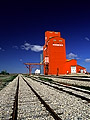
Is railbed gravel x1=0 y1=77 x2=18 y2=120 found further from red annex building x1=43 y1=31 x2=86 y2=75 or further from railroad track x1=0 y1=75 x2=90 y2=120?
red annex building x1=43 y1=31 x2=86 y2=75

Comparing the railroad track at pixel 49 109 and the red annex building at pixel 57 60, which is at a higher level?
the red annex building at pixel 57 60

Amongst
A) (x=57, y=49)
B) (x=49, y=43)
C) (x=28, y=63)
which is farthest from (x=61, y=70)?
(x=28, y=63)

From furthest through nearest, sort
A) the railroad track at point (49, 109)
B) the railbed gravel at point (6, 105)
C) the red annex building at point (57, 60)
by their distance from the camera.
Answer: the red annex building at point (57, 60) → the railbed gravel at point (6, 105) → the railroad track at point (49, 109)

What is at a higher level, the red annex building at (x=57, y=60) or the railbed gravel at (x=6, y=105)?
the red annex building at (x=57, y=60)

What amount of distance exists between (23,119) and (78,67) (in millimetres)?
52391

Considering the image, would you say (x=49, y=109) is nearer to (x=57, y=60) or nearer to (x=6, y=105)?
(x=6, y=105)

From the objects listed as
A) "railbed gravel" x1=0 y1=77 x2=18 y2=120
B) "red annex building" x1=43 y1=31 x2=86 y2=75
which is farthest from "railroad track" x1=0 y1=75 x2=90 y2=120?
"red annex building" x1=43 y1=31 x2=86 y2=75

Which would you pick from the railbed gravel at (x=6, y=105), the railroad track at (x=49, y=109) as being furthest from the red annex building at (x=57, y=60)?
the railroad track at (x=49, y=109)

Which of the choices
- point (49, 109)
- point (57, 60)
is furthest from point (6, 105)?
point (57, 60)

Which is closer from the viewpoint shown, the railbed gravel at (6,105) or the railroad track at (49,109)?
the railroad track at (49,109)

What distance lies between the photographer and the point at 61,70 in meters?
46.2

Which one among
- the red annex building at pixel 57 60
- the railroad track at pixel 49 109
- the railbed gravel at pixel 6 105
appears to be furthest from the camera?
the red annex building at pixel 57 60

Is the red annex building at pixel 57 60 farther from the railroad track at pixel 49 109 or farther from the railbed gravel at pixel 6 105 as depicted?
the railroad track at pixel 49 109

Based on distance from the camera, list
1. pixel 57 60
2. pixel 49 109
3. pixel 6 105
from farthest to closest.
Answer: pixel 57 60 → pixel 6 105 → pixel 49 109
